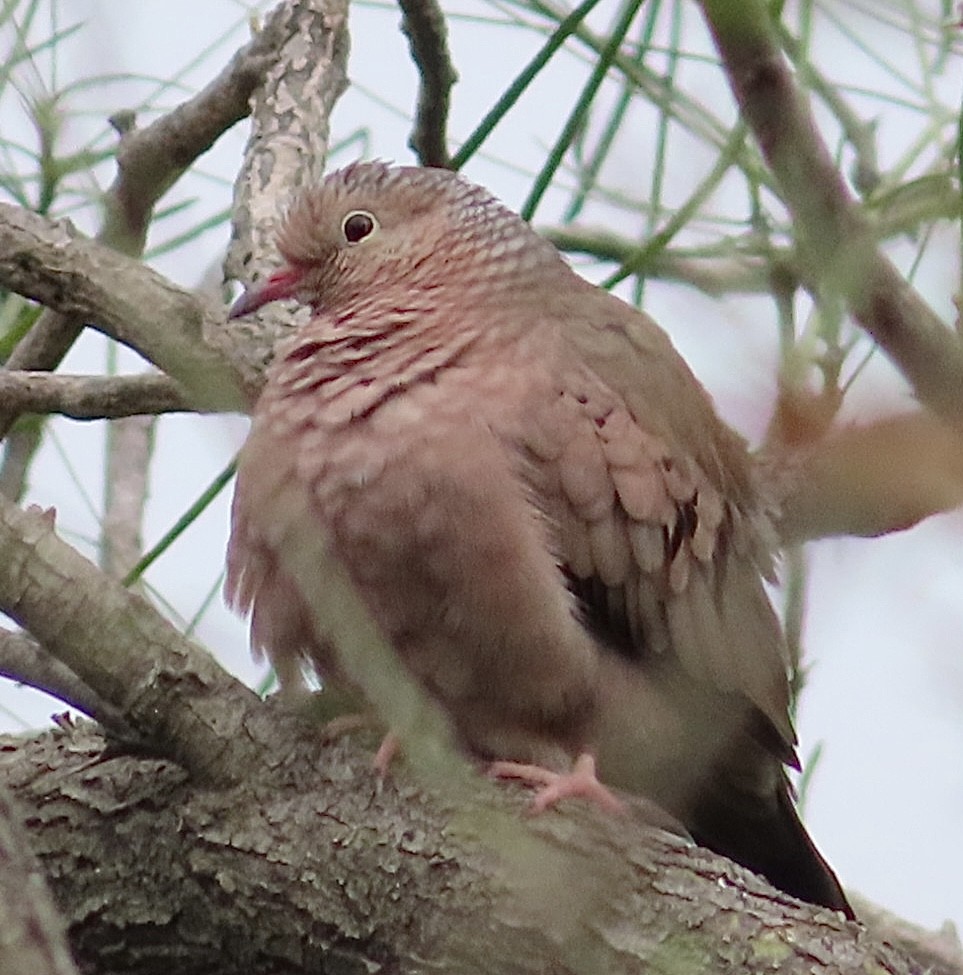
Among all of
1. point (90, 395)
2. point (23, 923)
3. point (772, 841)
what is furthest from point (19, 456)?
point (23, 923)

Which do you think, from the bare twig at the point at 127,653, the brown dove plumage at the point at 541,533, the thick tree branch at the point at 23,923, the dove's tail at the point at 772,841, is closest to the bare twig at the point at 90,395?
the brown dove plumage at the point at 541,533

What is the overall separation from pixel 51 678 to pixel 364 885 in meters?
0.44

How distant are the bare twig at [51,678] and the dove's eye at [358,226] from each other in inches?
31.1

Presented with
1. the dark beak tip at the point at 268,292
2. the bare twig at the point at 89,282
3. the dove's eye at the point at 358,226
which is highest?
the dove's eye at the point at 358,226

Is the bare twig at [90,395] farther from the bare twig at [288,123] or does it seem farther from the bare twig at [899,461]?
the bare twig at [899,461]

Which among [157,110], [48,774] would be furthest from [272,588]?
[157,110]

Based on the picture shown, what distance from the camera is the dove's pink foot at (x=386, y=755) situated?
1966 millimetres

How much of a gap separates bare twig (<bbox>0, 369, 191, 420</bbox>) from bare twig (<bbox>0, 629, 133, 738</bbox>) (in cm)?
35

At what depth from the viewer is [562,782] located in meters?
2.01

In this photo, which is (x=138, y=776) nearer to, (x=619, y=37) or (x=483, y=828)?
(x=483, y=828)

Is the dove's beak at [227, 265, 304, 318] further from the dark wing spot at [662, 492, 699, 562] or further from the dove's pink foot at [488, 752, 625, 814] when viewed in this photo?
the dove's pink foot at [488, 752, 625, 814]

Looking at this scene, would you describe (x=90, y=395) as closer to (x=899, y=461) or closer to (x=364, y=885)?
(x=364, y=885)

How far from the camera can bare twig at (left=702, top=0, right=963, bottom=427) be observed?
81 cm

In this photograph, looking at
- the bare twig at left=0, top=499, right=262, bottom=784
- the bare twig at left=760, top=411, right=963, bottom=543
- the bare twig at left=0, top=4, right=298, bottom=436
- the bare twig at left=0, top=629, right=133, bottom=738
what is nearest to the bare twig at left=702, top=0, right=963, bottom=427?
the bare twig at left=760, top=411, right=963, bottom=543
